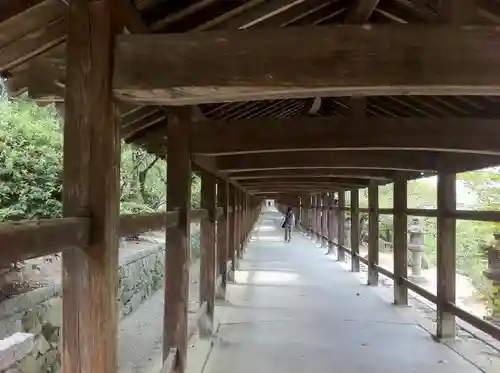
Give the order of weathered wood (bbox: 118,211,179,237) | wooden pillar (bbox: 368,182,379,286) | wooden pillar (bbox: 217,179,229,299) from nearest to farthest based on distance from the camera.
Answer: weathered wood (bbox: 118,211,179,237) < wooden pillar (bbox: 217,179,229,299) < wooden pillar (bbox: 368,182,379,286)

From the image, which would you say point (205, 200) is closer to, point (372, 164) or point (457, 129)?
point (372, 164)

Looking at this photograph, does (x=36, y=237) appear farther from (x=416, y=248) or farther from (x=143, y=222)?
(x=416, y=248)

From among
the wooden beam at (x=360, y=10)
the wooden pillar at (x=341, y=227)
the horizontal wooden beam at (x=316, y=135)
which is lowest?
the wooden pillar at (x=341, y=227)

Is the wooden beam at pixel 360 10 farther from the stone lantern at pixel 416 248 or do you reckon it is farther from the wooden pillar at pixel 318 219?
the wooden pillar at pixel 318 219

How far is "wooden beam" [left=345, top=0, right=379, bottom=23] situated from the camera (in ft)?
9.40

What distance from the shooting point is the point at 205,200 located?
210 inches

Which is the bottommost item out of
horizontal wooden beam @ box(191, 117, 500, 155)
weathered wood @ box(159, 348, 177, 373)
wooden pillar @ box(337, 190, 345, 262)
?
weathered wood @ box(159, 348, 177, 373)

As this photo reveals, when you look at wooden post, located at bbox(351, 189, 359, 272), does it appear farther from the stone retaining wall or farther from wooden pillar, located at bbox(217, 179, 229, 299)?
the stone retaining wall

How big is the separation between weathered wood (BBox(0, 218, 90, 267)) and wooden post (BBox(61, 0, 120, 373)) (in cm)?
13

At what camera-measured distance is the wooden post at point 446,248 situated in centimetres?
523

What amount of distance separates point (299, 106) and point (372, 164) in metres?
1.00

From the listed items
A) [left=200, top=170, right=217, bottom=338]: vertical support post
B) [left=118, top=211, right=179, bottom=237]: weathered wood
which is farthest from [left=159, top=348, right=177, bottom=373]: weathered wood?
[left=200, top=170, right=217, bottom=338]: vertical support post

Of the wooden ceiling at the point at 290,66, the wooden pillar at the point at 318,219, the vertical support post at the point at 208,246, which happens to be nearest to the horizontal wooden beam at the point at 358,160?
the wooden ceiling at the point at 290,66

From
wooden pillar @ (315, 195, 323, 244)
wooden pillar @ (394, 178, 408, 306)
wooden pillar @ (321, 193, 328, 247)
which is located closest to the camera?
wooden pillar @ (394, 178, 408, 306)
